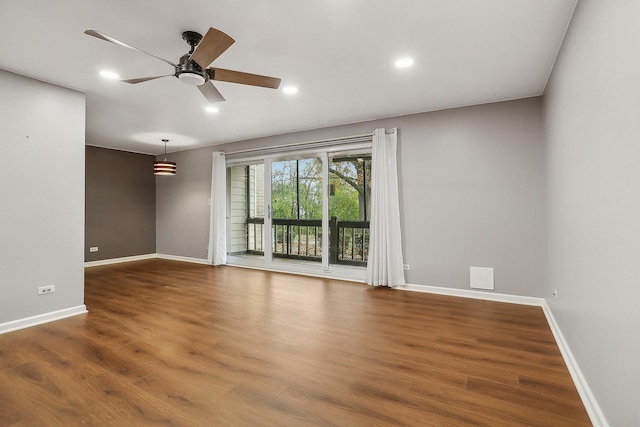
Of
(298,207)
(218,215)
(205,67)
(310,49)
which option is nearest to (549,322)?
(310,49)

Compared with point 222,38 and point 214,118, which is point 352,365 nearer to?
point 222,38

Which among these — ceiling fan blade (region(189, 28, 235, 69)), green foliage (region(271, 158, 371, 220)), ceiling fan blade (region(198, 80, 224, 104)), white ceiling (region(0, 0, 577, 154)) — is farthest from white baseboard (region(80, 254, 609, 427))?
ceiling fan blade (region(189, 28, 235, 69))

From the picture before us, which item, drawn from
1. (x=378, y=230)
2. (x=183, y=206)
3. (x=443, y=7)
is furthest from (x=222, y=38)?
(x=183, y=206)

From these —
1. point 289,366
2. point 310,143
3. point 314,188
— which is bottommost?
point 289,366

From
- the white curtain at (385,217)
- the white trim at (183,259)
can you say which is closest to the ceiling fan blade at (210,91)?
the white curtain at (385,217)

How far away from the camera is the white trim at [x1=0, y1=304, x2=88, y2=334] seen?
300 cm

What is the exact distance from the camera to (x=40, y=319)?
3211 mm

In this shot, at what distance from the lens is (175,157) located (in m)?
7.36

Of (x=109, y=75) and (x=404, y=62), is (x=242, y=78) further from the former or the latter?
(x=109, y=75)

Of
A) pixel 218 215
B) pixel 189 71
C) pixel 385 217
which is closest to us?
pixel 189 71

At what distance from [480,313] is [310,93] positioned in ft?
10.6

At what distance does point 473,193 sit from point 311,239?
10.1 ft

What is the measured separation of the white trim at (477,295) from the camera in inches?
147

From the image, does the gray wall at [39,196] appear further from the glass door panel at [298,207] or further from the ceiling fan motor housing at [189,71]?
the glass door panel at [298,207]
